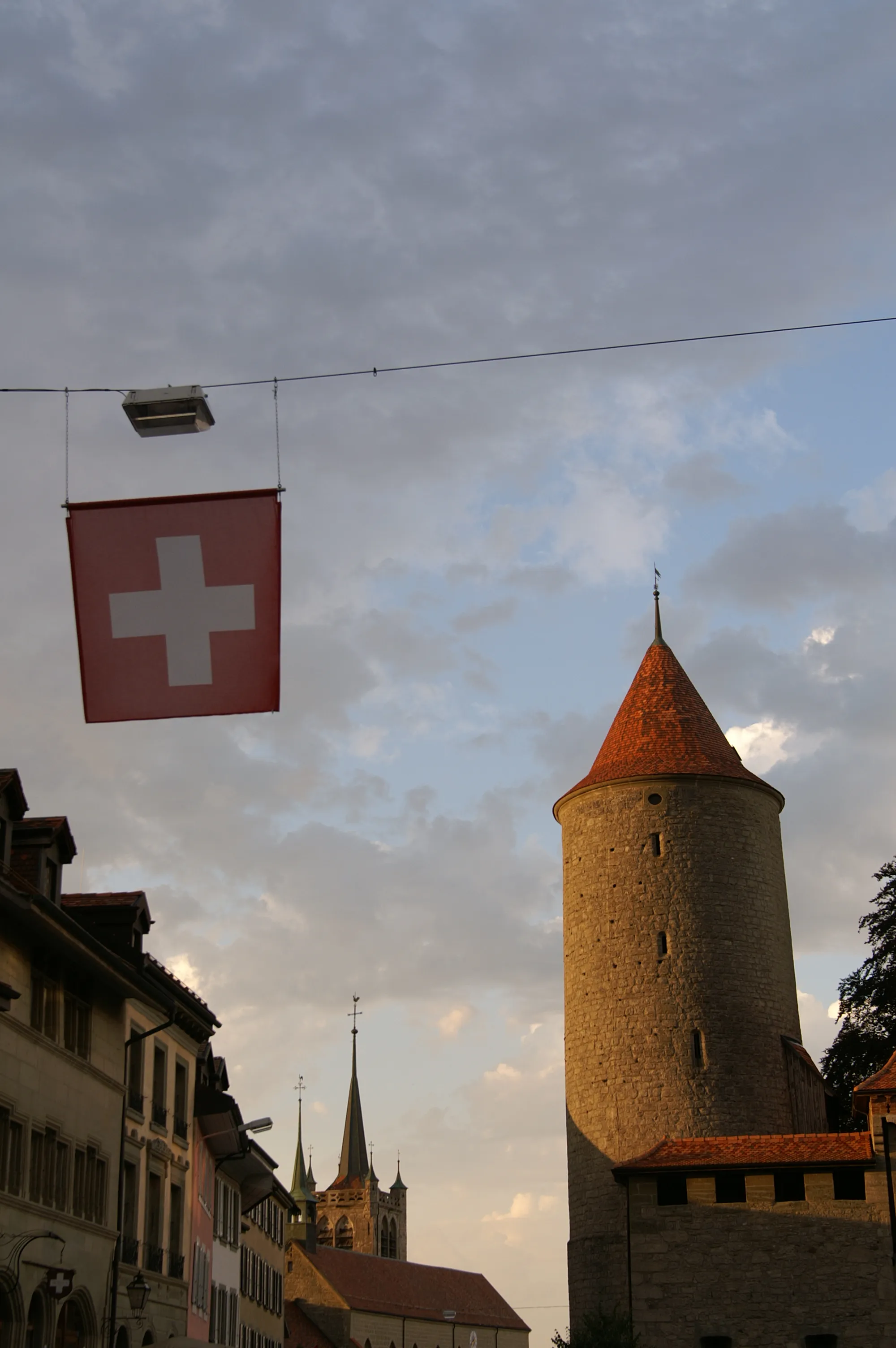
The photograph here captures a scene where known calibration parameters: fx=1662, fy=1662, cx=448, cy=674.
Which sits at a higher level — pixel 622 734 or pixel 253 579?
pixel 622 734

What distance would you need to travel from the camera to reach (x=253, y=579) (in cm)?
1182

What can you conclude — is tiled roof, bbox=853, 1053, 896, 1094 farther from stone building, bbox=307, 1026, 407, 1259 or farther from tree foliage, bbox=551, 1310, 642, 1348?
stone building, bbox=307, 1026, 407, 1259

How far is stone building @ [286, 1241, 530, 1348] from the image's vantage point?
9238cm

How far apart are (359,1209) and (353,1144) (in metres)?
6.06

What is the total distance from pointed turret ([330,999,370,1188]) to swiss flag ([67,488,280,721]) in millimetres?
116413

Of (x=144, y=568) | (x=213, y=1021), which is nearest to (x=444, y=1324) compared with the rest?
(x=213, y=1021)

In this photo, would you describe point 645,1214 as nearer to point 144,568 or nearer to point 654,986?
point 654,986

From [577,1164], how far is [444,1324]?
71944 millimetres

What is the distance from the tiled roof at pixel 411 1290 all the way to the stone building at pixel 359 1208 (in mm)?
6668

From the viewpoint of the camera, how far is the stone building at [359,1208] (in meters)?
120

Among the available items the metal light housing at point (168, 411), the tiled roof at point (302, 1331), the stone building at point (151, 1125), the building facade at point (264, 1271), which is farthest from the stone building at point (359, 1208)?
the metal light housing at point (168, 411)

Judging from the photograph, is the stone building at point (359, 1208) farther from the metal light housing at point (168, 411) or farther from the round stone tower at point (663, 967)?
the metal light housing at point (168, 411)

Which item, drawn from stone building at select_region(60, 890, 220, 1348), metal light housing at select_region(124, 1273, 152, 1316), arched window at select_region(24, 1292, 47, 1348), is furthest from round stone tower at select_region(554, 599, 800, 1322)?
arched window at select_region(24, 1292, 47, 1348)

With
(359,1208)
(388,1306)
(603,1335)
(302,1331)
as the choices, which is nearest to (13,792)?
(603,1335)
